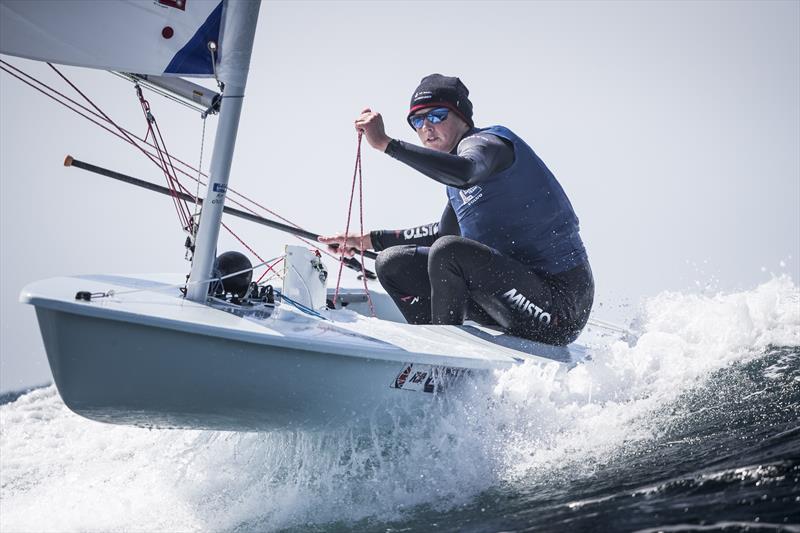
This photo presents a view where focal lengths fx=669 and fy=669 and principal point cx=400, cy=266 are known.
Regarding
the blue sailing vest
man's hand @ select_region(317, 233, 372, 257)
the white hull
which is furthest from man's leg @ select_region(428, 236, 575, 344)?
man's hand @ select_region(317, 233, 372, 257)

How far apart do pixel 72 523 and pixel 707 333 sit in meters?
3.50

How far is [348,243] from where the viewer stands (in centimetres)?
404

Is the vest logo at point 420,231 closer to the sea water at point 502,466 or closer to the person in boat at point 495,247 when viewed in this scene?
the person in boat at point 495,247

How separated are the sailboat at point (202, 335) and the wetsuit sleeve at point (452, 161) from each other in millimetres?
669

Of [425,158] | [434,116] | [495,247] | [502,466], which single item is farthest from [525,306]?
[434,116]

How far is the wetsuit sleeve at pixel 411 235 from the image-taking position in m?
4.02

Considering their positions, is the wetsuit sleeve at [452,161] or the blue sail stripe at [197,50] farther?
the wetsuit sleeve at [452,161]

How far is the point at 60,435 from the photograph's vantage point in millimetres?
3939

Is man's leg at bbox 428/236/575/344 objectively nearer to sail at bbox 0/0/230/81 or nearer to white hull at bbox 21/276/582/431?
white hull at bbox 21/276/582/431

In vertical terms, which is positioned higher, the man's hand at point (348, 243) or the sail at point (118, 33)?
the sail at point (118, 33)

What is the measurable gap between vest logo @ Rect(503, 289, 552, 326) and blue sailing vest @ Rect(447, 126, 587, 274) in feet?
0.68

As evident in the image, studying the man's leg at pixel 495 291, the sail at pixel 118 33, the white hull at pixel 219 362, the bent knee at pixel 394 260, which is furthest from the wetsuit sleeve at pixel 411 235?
the sail at pixel 118 33

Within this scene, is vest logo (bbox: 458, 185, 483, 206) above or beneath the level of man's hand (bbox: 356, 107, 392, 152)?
beneath

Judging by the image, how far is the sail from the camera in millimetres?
2322
